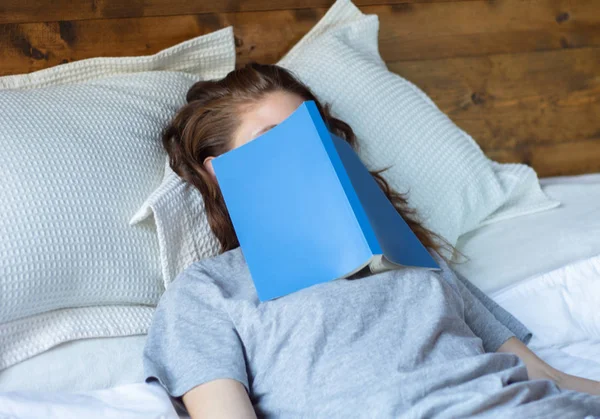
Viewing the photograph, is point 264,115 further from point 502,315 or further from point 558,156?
point 558,156

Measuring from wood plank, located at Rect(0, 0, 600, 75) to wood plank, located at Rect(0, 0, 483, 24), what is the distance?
0.01 m

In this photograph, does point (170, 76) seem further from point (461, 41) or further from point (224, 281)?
point (461, 41)

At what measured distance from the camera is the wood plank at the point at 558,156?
161 centimetres

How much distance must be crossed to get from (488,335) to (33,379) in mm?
608

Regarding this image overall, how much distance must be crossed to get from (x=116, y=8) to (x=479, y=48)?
2.59 ft

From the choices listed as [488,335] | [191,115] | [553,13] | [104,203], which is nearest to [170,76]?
[191,115]

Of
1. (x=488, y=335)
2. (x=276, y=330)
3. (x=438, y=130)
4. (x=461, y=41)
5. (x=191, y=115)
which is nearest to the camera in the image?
(x=276, y=330)

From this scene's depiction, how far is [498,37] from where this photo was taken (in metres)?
1.61

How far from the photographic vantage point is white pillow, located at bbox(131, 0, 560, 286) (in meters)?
1.28

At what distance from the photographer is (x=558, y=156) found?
165 cm

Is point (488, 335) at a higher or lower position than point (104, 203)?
lower

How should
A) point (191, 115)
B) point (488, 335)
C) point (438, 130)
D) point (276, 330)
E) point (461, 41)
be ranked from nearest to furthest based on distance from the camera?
point (276, 330) < point (488, 335) < point (191, 115) < point (438, 130) < point (461, 41)

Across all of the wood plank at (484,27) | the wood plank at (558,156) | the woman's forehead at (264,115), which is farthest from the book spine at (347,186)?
the wood plank at (558,156)

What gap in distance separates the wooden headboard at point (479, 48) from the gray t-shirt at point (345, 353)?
597 millimetres
